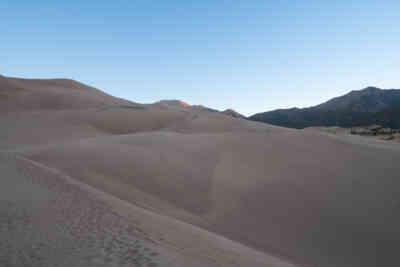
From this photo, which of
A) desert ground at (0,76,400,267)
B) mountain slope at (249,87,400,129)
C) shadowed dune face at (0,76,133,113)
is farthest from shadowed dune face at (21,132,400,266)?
mountain slope at (249,87,400,129)

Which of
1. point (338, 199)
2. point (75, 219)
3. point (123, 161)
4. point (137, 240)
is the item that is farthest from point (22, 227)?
point (338, 199)

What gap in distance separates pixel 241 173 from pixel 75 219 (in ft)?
17.9

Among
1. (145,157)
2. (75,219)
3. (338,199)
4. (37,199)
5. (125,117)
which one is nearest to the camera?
(75,219)

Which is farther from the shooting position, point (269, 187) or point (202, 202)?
point (269, 187)

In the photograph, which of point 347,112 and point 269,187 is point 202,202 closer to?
point 269,187

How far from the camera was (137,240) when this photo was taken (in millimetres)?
3590

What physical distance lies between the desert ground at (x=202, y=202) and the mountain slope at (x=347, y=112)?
199 feet

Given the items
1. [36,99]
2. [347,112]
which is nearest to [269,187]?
[36,99]

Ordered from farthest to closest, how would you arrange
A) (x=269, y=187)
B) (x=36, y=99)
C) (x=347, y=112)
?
(x=347, y=112) < (x=36, y=99) < (x=269, y=187)

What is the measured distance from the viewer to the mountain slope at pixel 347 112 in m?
63.9

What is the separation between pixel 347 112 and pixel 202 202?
81053mm

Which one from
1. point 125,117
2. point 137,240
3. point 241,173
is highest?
point 125,117

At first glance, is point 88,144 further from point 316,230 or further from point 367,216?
point 367,216

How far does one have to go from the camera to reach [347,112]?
73.7m
